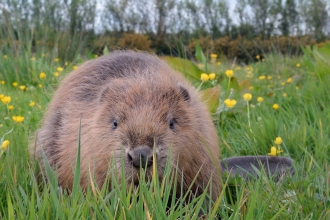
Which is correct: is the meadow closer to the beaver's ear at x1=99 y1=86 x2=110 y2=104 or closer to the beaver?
the beaver

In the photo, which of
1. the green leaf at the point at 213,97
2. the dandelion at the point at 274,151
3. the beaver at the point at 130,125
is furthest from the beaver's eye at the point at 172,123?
the green leaf at the point at 213,97

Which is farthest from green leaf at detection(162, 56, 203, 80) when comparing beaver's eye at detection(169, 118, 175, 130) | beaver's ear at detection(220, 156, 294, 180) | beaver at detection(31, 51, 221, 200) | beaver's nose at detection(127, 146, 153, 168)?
beaver's nose at detection(127, 146, 153, 168)

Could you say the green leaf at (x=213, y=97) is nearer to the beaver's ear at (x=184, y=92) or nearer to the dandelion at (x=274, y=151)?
the dandelion at (x=274, y=151)

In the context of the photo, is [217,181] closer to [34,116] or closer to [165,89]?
[165,89]

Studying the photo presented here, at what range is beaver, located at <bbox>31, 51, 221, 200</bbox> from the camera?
189cm

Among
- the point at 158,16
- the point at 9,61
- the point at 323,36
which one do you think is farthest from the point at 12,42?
the point at 323,36

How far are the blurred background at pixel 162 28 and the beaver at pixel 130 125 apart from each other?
98 cm

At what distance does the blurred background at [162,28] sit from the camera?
6.65m

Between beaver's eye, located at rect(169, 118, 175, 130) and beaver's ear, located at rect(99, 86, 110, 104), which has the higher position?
beaver's ear, located at rect(99, 86, 110, 104)

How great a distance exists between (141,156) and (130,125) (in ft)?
0.77

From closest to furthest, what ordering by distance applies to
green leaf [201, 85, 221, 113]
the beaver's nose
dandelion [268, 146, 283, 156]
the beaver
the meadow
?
the meadow → the beaver's nose → the beaver → dandelion [268, 146, 283, 156] → green leaf [201, 85, 221, 113]

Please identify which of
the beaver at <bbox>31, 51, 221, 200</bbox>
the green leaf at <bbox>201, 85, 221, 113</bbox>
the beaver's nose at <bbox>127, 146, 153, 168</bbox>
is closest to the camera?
the beaver's nose at <bbox>127, 146, 153, 168</bbox>

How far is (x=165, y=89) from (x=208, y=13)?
16.6 m

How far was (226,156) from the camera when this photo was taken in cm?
283
